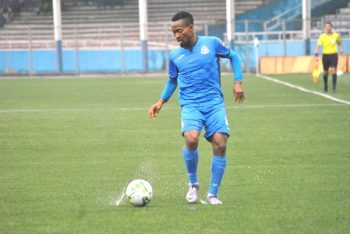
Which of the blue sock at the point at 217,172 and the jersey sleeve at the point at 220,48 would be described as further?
the jersey sleeve at the point at 220,48

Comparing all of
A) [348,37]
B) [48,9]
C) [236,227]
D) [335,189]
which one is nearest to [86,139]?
[335,189]

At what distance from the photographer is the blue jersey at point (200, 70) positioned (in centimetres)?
861

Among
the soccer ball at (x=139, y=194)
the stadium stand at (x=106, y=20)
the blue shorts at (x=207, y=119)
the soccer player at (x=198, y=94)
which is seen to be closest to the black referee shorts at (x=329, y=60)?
the soccer player at (x=198, y=94)

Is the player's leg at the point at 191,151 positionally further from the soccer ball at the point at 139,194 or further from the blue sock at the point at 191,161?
the soccer ball at the point at 139,194

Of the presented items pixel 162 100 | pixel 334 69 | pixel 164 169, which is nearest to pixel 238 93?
pixel 162 100

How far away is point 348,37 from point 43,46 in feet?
52.2

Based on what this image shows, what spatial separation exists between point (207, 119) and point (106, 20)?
129 feet

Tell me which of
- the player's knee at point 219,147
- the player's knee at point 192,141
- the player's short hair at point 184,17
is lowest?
the player's knee at point 219,147

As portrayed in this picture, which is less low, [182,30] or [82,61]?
[182,30]

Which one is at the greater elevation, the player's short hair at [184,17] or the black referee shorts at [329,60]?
the player's short hair at [184,17]

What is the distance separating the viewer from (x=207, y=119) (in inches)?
337

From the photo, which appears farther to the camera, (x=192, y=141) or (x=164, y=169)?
(x=164, y=169)

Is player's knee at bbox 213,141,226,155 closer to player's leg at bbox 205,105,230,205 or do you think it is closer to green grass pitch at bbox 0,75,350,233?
player's leg at bbox 205,105,230,205

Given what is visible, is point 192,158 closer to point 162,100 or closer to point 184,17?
point 162,100
